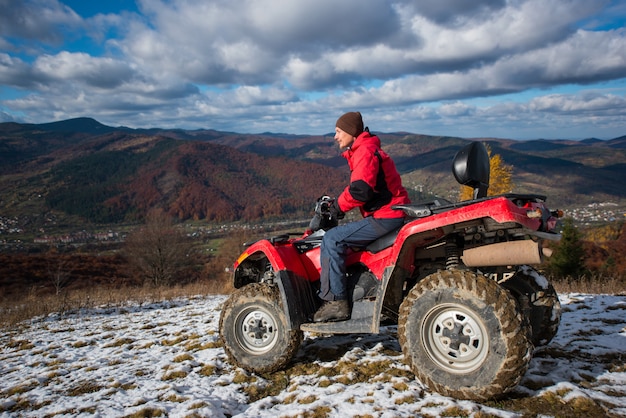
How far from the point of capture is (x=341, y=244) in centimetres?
385

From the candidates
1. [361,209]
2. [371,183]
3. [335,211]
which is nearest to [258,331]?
[335,211]

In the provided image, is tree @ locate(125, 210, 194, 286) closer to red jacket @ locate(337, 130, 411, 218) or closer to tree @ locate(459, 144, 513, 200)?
tree @ locate(459, 144, 513, 200)

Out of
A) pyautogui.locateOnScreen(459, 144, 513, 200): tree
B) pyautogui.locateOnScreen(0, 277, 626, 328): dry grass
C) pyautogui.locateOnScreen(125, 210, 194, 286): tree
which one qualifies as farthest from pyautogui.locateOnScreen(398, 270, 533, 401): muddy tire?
pyautogui.locateOnScreen(459, 144, 513, 200): tree

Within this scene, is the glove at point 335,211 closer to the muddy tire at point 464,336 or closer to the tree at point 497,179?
the muddy tire at point 464,336

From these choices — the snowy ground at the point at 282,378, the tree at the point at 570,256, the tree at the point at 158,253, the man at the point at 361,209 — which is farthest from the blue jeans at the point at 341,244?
the tree at the point at 158,253

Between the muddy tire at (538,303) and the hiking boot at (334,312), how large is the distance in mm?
1708

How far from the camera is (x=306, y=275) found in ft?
14.0

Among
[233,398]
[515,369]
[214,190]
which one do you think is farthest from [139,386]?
[214,190]

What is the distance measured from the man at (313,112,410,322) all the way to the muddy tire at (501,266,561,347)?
152 cm

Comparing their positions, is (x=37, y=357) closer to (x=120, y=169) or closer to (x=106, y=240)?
(x=106, y=240)

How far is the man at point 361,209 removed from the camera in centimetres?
368

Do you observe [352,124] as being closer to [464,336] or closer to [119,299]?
[464,336]

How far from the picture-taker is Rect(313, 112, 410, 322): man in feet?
12.1

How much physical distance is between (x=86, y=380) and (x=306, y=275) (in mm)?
2665
